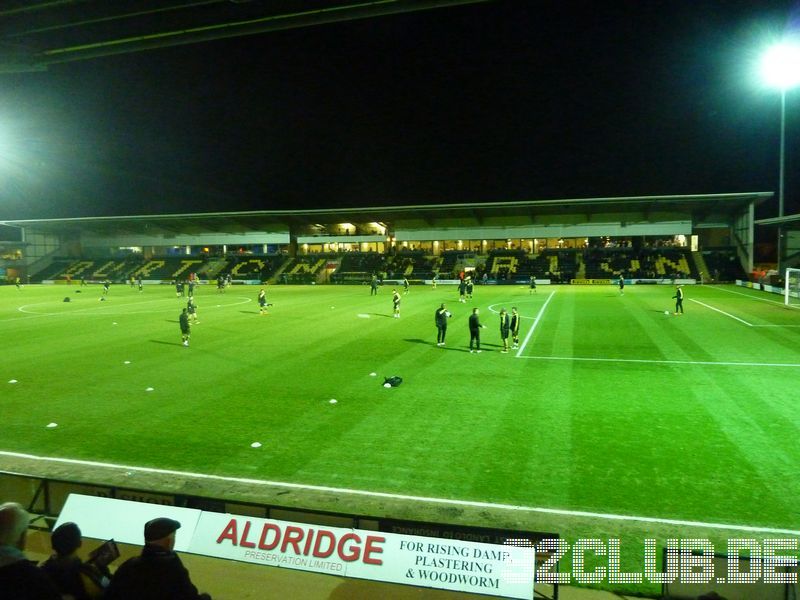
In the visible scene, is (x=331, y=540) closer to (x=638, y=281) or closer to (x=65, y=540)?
(x=65, y=540)

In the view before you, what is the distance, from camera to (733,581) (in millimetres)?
4734

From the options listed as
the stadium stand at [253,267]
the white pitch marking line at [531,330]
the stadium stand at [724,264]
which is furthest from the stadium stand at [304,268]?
the stadium stand at [724,264]

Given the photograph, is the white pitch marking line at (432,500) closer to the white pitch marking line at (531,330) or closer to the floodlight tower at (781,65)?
the white pitch marking line at (531,330)

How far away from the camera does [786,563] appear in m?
4.91

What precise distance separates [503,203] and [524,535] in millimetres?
60785

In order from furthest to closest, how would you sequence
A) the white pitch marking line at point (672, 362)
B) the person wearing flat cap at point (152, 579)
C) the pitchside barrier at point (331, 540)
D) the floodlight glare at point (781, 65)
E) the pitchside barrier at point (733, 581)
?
the floodlight glare at point (781, 65) → the white pitch marking line at point (672, 362) → the pitchside barrier at point (331, 540) → the pitchside barrier at point (733, 581) → the person wearing flat cap at point (152, 579)

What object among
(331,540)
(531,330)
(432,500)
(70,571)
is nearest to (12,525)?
(70,571)

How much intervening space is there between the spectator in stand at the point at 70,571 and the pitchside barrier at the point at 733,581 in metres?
5.03

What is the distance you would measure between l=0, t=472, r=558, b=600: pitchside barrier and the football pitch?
251cm

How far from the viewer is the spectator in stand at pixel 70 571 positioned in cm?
366

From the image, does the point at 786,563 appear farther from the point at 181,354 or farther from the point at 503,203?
the point at 503,203

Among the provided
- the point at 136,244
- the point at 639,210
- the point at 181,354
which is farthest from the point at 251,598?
the point at 136,244

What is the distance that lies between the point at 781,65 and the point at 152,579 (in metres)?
43.3

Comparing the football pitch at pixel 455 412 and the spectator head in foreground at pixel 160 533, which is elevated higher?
the spectator head in foreground at pixel 160 533
